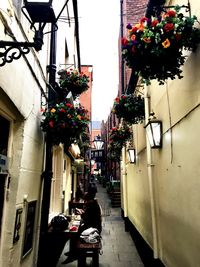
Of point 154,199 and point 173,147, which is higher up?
point 173,147

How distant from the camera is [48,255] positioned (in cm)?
488

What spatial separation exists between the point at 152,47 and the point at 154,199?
3.40 m

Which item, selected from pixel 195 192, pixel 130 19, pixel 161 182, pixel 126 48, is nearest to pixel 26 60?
pixel 126 48

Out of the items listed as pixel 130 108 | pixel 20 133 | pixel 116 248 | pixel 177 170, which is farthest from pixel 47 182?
pixel 116 248

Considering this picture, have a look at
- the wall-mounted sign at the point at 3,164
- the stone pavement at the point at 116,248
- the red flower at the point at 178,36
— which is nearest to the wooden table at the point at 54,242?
the stone pavement at the point at 116,248

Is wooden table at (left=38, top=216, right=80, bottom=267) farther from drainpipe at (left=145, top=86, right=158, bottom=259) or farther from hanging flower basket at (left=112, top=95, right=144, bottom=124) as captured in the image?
hanging flower basket at (left=112, top=95, right=144, bottom=124)

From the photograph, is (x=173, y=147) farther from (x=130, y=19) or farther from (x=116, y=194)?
(x=116, y=194)

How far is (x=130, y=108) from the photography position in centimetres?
648

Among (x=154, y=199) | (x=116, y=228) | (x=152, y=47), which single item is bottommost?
(x=116, y=228)

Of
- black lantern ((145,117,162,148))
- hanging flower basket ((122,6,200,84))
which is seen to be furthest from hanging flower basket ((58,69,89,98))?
hanging flower basket ((122,6,200,84))

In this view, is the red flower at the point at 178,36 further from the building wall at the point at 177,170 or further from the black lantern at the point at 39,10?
the black lantern at the point at 39,10

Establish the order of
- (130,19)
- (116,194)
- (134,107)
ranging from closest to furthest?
(134,107), (130,19), (116,194)

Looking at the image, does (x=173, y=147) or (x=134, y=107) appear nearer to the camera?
(x=173, y=147)

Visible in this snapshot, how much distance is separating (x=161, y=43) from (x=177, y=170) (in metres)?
1.94
